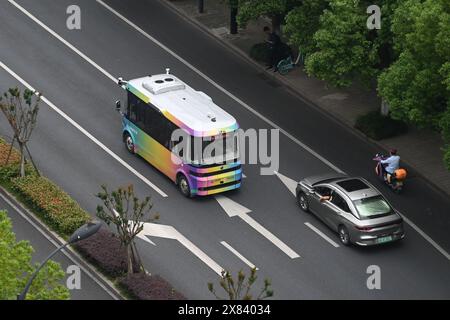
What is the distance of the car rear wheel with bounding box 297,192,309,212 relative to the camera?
45031 mm

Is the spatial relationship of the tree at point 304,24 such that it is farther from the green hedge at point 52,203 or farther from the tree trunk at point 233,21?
the green hedge at point 52,203

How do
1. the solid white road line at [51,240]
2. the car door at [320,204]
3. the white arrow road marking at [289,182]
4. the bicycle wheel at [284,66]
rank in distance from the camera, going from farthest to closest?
the bicycle wheel at [284,66] < the white arrow road marking at [289,182] < the car door at [320,204] < the solid white road line at [51,240]

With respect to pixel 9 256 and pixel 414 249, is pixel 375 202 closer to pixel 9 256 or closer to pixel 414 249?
pixel 414 249

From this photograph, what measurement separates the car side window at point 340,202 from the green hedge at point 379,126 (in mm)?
7073

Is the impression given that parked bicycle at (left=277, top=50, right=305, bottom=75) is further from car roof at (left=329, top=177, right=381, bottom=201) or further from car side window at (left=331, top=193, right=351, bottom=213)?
car side window at (left=331, top=193, right=351, bottom=213)

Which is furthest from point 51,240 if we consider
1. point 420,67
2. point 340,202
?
point 420,67

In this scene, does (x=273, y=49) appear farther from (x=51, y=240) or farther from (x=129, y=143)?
(x=51, y=240)

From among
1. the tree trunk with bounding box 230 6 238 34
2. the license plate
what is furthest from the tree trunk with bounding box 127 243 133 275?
the tree trunk with bounding box 230 6 238 34

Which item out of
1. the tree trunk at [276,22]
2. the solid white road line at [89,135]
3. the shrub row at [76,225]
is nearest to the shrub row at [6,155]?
the shrub row at [76,225]

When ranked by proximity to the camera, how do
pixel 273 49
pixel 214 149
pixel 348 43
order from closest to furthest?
1. pixel 214 149
2. pixel 348 43
3. pixel 273 49

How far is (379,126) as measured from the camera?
1966 inches

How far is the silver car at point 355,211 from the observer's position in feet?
139

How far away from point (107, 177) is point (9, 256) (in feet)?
44.4

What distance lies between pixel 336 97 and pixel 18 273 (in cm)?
2248
